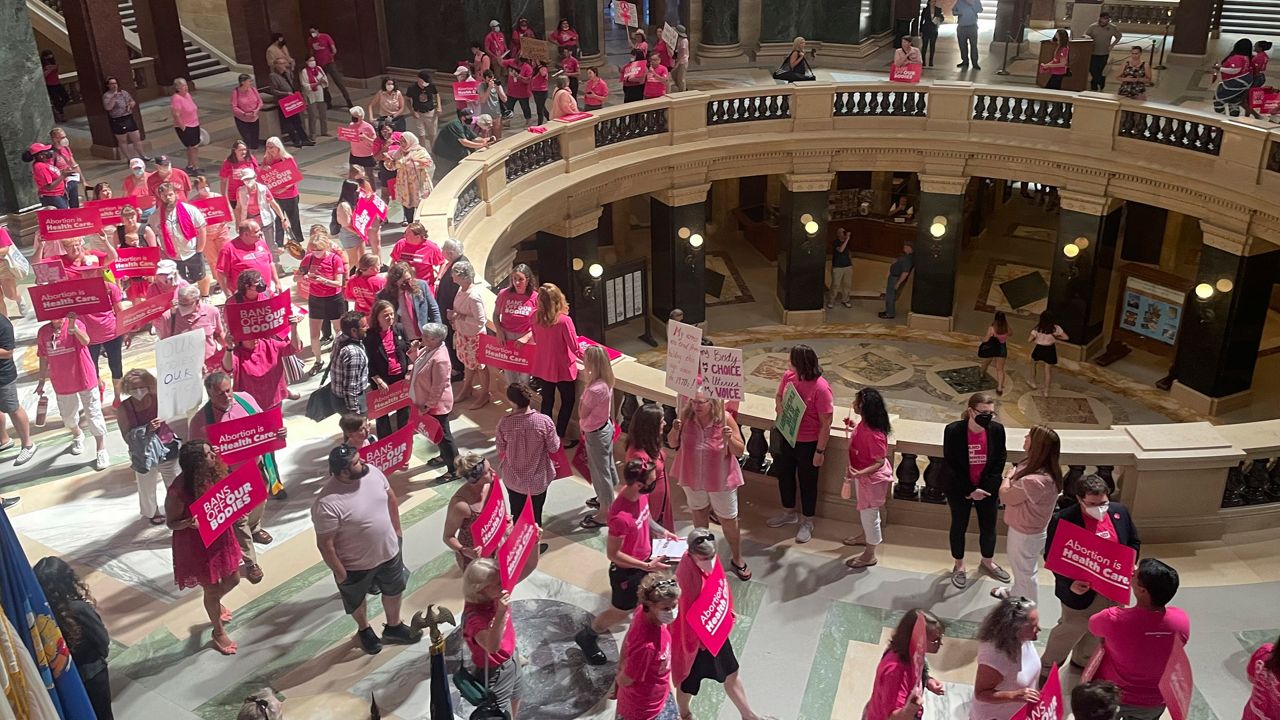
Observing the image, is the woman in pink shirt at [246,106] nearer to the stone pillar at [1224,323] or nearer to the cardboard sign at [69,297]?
the cardboard sign at [69,297]

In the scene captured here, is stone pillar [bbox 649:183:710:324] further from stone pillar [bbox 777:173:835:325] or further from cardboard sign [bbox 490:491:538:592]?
cardboard sign [bbox 490:491:538:592]

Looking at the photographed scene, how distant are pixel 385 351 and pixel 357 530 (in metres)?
2.84

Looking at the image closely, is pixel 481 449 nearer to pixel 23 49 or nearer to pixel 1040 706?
pixel 1040 706

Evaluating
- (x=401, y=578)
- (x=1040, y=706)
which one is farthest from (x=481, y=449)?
(x=1040, y=706)

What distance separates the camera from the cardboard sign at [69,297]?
9828 mm

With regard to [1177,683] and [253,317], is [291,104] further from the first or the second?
[1177,683]

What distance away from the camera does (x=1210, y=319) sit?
18.1 meters

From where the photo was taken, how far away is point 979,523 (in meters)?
8.23

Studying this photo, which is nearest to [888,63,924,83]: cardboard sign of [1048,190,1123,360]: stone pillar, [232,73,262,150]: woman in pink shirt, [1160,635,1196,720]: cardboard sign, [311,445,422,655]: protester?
[1048,190,1123,360]: stone pillar

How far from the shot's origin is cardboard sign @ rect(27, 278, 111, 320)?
32.2 ft

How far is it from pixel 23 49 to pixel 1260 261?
60.2ft

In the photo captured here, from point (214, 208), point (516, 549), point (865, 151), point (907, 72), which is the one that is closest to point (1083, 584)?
point (516, 549)

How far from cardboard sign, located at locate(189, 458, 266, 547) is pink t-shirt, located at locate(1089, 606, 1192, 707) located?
5084 millimetres

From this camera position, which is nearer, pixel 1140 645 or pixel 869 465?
pixel 1140 645
